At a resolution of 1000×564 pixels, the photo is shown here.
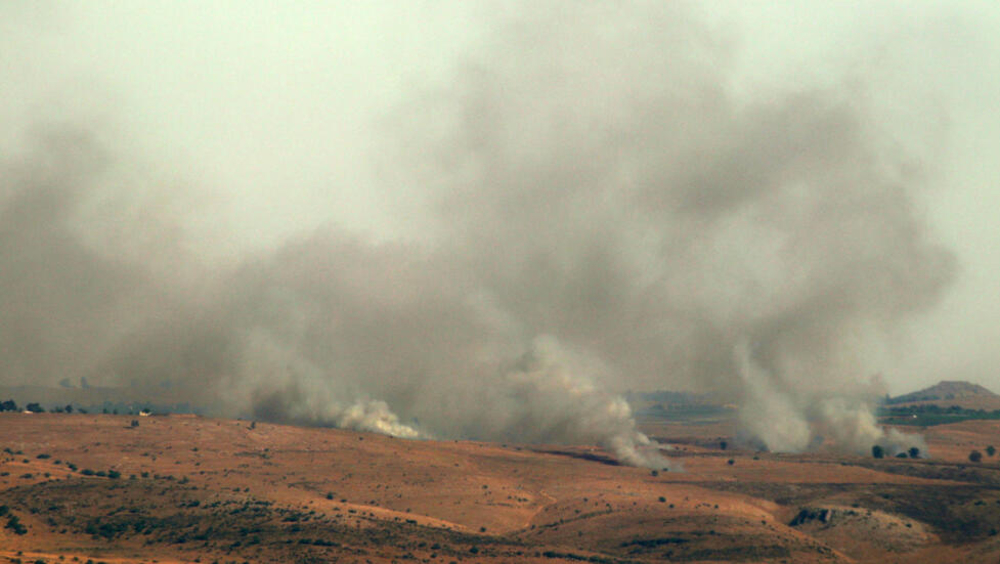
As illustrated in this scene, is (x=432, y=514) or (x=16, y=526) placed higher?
(x=432, y=514)

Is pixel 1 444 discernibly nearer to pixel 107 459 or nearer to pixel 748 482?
pixel 107 459

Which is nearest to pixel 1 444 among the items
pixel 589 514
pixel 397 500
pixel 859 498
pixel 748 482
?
pixel 397 500

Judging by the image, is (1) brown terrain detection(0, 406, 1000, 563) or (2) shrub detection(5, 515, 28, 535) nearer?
(1) brown terrain detection(0, 406, 1000, 563)

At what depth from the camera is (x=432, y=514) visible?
550ft

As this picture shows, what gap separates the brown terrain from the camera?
13362 cm

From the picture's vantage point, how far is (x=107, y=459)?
189750 mm

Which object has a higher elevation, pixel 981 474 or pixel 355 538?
pixel 981 474

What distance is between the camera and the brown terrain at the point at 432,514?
438 ft

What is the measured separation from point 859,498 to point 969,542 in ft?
89.3

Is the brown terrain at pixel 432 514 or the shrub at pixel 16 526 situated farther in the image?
the shrub at pixel 16 526

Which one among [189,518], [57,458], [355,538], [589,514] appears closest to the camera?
[355,538]

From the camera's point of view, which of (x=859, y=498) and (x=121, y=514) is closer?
Result: (x=121, y=514)

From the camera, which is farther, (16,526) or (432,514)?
(432,514)

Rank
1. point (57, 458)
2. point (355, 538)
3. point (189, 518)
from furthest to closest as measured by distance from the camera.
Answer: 1. point (57, 458)
2. point (189, 518)
3. point (355, 538)
